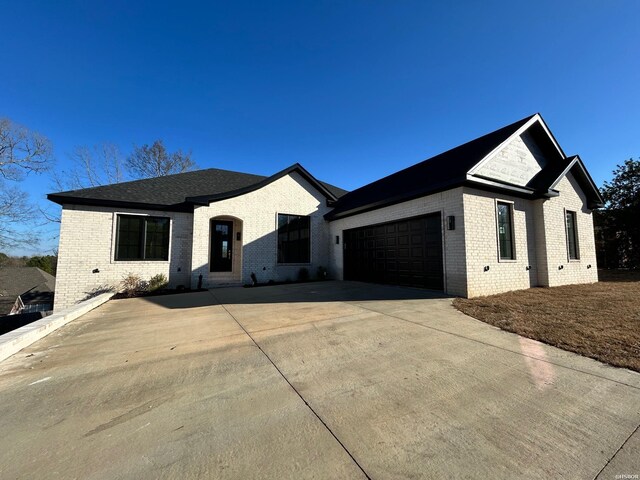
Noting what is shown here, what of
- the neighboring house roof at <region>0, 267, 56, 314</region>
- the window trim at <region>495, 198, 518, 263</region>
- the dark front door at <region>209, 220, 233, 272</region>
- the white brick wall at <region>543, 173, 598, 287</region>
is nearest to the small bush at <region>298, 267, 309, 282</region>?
the dark front door at <region>209, 220, 233, 272</region>

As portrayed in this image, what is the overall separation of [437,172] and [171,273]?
1134cm

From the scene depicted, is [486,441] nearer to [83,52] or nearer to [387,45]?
[387,45]

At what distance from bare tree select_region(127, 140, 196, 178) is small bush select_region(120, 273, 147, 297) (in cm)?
1607

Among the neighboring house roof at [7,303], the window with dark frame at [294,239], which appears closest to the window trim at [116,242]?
the window with dark frame at [294,239]

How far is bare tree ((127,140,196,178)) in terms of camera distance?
22.6 m

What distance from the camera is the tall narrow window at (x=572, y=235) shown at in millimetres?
→ 10352

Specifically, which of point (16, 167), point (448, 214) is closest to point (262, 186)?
point (448, 214)

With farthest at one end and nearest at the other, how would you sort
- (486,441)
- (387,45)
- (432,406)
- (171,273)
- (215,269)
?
(215,269), (171,273), (387,45), (432,406), (486,441)

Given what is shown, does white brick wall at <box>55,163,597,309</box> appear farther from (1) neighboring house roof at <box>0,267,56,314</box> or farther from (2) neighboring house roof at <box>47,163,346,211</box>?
(1) neighboring house roof at <box>0,267,56,314</box>

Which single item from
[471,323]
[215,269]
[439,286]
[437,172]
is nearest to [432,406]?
[471,323]

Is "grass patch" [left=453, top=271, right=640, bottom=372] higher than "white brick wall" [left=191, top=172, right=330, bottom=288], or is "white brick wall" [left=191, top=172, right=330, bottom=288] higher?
"white brick wall" [left=191, top=172, right=330, bottom=288]

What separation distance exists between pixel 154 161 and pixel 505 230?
26.3 meters

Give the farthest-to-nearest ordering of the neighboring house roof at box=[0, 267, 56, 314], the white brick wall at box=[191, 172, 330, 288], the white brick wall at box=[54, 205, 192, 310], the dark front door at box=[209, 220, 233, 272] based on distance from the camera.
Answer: the neighboring house roof at box=[0, 267, 56, 314] → the dark front door at box=[209, 220, 233, 272] → the white brick wall at box=[191, 172, 330, 288] → the white brick wall at box=[54, 205, 192, 310]

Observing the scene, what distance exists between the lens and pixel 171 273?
35.4ft
